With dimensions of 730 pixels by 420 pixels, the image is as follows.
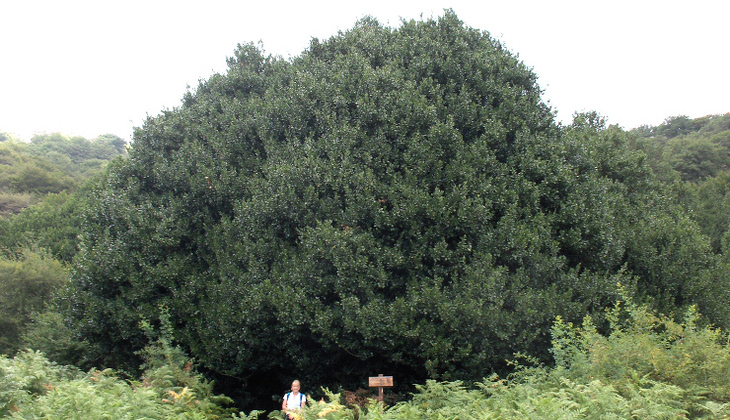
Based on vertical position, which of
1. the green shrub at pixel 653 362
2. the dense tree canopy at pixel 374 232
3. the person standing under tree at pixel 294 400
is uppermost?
the dense tree canopy at pixel 374 232

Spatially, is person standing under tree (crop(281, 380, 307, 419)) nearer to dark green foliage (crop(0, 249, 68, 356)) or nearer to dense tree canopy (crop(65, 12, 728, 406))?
dense tree canopy (crop(65, 12, 728, 406))

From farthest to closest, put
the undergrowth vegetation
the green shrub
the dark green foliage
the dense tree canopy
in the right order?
the dark green foliage < the dense tree canopy < the green shrub < the undergrowth vegetation

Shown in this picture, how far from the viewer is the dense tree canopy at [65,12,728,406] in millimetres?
9789

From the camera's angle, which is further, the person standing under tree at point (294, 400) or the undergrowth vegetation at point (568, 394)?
the person standing under tree at point (294, 400)

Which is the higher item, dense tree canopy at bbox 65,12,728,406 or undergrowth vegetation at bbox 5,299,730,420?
dense tree canopy at bbox 65,12,728,406

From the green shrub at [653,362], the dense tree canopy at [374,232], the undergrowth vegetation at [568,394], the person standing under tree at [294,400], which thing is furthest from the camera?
the dense tree canopy at [374,232]

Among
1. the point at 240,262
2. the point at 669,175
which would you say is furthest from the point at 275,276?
the point at 669,175

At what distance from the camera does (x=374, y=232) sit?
10.7 meters

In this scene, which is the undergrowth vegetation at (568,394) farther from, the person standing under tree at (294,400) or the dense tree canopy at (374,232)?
the dense tree canopy at (374,232)

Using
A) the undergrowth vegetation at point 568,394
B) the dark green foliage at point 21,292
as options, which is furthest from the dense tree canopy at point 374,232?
the dark green foliage at point 21,292

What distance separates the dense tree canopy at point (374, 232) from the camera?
32.1ft

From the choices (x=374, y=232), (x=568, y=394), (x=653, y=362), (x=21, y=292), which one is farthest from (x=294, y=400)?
(x=21, y=292)

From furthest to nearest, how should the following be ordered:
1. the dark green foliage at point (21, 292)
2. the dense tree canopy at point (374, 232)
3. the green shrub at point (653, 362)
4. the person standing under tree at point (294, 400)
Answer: the dark green foliage at point (21, 292) → the dense tree canopy at point (374, 232) → the person standing under tree at point (294, 400) → the green shrub at point (653, 362)

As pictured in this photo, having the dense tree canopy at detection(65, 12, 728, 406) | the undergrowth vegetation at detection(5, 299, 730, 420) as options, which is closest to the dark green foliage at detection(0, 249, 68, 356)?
the dense tree canopy at detection(65, 12, 728, 406)
